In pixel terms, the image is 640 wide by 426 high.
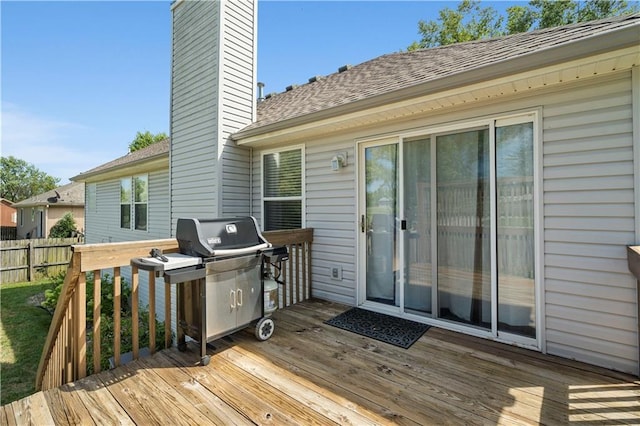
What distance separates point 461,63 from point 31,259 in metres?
15.4

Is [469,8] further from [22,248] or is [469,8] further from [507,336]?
[22,248]

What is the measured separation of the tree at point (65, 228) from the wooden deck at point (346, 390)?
57.9 ft

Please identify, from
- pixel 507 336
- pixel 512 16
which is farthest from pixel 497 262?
pixel 512 16

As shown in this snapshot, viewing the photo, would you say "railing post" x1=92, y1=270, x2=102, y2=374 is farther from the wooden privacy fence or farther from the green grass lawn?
the wooden privacy fence

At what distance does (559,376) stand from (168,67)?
770 cm

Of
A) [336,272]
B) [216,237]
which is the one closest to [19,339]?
[216,237]

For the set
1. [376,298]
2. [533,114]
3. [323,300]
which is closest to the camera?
[533,114]

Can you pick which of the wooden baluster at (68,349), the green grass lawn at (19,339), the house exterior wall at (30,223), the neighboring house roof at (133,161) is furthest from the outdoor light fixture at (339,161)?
the house exterior wall at (30,223)

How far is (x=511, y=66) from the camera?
239 cm

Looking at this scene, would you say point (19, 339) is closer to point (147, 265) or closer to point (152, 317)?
point (152, 317)

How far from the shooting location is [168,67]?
5926mm

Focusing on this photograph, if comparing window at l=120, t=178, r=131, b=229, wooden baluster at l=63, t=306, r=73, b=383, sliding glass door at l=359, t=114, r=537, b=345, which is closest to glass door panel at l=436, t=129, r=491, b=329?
sliding glass door at l=359, t=114, r=537, b=345

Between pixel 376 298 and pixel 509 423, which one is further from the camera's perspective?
pixel 376 298

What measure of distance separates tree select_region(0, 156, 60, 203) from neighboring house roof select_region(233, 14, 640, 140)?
181 feet
